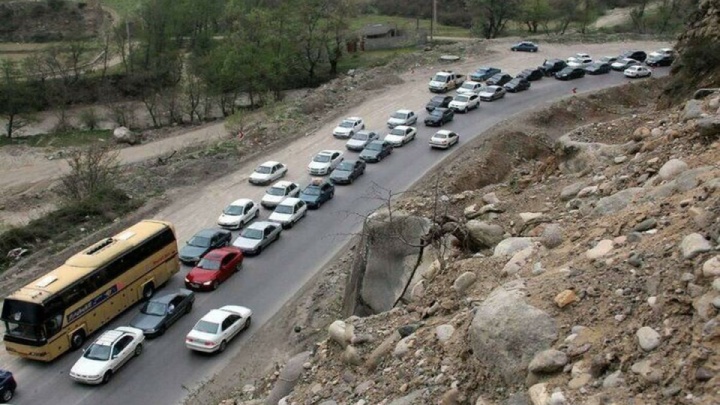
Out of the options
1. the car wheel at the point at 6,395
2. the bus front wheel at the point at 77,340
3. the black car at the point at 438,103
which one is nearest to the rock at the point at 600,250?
the car wheel at the point at 6,395

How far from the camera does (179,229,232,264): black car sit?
30812 mm

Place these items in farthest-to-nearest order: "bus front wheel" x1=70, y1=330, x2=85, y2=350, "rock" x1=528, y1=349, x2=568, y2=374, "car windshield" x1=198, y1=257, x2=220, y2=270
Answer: "car windshield" x1=198, y1=257, x2=220, y2=270, "bus front wheel" x1=70, y1=330, x2=85, y2=350, "rock" x1=528, y1=349, x2=568, y2=374

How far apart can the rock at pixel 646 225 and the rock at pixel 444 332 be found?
3614 mm

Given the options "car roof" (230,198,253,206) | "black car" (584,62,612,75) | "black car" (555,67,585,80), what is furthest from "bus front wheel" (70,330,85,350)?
"black car" (584,62,612,75)

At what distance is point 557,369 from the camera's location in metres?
10.2

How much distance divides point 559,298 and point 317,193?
1007 inches

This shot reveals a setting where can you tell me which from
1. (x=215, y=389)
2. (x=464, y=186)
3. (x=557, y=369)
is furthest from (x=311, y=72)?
(x=557, y=369)

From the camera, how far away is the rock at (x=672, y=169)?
1464 centimetres

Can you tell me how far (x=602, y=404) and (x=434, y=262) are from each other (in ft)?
29.3

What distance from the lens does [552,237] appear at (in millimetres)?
14602

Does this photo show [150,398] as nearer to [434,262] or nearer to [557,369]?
[434,262]

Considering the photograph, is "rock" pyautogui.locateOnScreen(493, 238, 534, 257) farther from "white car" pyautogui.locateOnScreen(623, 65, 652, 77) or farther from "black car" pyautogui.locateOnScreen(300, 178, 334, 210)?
"white car" pyautogui.locateOnScreen(623, 65, 652, 77)

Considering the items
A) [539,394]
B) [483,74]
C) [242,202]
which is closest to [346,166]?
[242,202]

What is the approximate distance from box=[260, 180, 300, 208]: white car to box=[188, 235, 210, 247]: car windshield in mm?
5459
